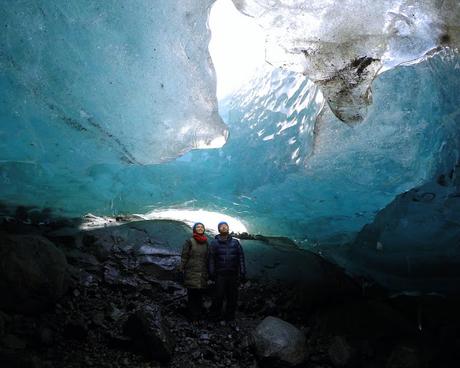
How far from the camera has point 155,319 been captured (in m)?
3.95

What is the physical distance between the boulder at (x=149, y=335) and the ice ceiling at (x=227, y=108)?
1865mm

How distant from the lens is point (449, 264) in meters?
7.24

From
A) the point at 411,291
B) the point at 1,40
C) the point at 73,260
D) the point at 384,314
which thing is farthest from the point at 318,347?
the point at 1,40

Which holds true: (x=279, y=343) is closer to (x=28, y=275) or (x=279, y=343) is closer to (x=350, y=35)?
(x=28, y=275)

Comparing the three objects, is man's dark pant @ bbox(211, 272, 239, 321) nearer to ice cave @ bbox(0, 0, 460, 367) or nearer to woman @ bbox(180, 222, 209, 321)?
woman @ bbox(180, 222, 209, 321)

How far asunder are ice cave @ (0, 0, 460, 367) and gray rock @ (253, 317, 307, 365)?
6.72ft

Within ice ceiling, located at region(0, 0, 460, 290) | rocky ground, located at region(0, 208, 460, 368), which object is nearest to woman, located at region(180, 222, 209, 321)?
rocky ground, located at region(0, 208, 460, 368)

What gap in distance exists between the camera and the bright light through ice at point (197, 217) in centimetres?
684

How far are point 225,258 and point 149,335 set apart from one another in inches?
54.8

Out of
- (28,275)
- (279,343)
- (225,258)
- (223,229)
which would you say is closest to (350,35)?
(223,229)

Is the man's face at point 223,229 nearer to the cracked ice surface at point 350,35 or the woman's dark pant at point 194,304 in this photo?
the woman's dark pant at point 194,304

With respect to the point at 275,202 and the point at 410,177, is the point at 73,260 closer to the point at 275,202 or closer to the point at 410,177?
the point at 275,202

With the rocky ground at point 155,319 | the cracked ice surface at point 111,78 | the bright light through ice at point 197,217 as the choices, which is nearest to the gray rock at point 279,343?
the rocky ground at point 155,319

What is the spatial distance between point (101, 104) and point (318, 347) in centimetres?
481
